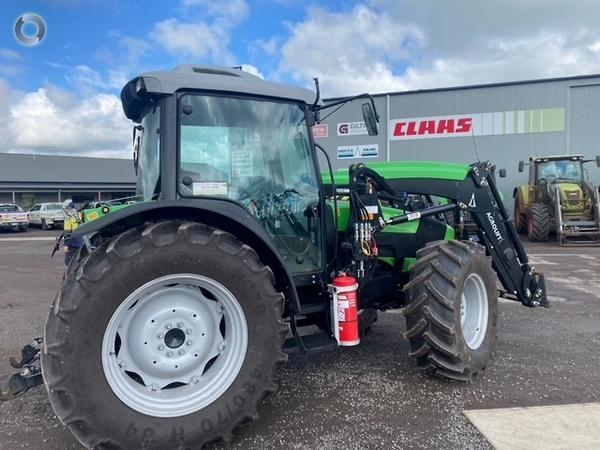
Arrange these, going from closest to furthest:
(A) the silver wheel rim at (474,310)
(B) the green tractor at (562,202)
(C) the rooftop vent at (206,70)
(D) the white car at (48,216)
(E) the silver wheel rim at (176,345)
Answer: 1. (E) the silver wheel rim at (176,345)
2. (C) the rooftop vent at (206,70)
3. (A) the silver wheel rim at (474,310)
4. (B) the green tractor at (562,202)
5. (D) the white car at (48,216)

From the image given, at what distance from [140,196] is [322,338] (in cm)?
182

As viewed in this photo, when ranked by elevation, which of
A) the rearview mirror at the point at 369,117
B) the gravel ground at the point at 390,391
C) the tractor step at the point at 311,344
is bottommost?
the gravel ground at the point at 390,391

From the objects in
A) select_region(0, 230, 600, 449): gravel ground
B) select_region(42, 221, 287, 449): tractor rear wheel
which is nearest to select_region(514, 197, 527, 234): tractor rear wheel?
select_region(0, 230, 600, 449): gravel ground

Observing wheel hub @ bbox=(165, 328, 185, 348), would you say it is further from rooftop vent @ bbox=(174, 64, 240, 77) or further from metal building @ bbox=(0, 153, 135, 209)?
metal building @ bbox=(0, 153, 135, 209)

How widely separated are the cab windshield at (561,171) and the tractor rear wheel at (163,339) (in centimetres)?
1476

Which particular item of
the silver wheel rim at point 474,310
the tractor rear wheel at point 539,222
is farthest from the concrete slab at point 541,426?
the tractor rear wheel at point 539,222

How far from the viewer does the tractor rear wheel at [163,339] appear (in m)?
2.60

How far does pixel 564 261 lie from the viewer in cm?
1073

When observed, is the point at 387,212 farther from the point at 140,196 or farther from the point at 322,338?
the point at 140,196

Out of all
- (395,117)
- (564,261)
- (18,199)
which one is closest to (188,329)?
(564,261)

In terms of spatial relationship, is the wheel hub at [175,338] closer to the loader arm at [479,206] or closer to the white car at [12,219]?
the loader arm at [479,206]

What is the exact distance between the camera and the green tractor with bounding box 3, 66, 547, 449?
8.85 ft

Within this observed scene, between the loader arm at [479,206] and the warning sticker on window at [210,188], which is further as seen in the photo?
the loader arm at [479,206]

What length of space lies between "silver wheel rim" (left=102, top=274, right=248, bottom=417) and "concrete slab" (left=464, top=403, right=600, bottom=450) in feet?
5.62
